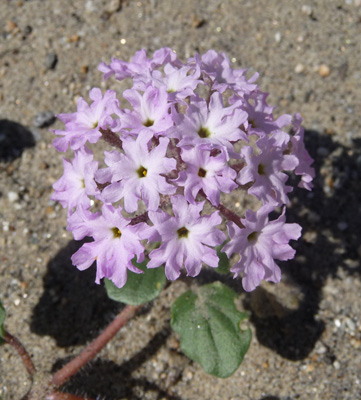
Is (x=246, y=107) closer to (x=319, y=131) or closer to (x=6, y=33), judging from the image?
(x=319, y=131)

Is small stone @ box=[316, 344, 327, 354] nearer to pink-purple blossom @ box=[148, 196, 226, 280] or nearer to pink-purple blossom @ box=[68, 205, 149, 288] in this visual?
pink-purple blossom @ box=[148, 196, 226, 280]

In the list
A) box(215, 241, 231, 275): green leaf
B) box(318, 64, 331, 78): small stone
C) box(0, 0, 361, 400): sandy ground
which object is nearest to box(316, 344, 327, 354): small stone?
box(0, 0, 361, 400): sandy ground

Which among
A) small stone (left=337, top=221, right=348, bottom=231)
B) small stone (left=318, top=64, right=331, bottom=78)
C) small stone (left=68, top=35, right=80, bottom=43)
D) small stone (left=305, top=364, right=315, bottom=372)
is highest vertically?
small stone (left=318, top=64, right=331, bottom=78)

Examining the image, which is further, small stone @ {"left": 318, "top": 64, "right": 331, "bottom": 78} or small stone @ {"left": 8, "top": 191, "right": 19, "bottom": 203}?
small stone @ {"left": 318, "top": 64, "right": 331, "bottom": 78}

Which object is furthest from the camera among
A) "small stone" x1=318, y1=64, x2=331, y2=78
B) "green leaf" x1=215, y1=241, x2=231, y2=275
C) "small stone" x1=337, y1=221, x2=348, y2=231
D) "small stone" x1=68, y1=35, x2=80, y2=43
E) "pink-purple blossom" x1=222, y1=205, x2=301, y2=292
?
"small stone" x1=68, y1=35, x2=80, y2=43

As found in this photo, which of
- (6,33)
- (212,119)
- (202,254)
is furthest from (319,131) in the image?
(6,33)
